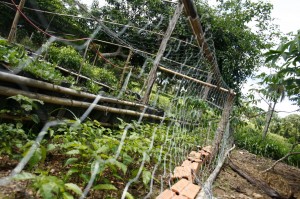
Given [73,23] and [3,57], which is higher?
[73,23]

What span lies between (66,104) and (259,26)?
1197 centimetres

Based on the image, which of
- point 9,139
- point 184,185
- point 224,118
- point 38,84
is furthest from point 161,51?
point 9,139

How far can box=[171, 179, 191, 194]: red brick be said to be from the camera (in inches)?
63.8

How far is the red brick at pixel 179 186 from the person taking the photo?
1.62m

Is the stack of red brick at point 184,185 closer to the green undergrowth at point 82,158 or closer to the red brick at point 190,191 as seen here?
the red brick at point 190,191

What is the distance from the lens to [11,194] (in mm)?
1319

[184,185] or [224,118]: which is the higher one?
[224,118]

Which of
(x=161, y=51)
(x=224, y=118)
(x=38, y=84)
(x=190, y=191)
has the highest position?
(x=161, y=51)

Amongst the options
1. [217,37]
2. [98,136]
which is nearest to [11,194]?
[98,136]

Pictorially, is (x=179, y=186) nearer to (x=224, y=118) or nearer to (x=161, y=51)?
(x=224, y=118)

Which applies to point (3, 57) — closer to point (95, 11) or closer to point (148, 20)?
point (148, 20)

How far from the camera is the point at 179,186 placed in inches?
68.0

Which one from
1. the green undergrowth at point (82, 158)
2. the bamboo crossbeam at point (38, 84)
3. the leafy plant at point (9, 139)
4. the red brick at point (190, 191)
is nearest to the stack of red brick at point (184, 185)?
the red brick at point (190, 191)

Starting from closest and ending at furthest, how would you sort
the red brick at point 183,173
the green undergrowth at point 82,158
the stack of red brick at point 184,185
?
the green undergrowth at point 82,158 → the stack of red brick at point 184,185 → the red brick at point 183,173
